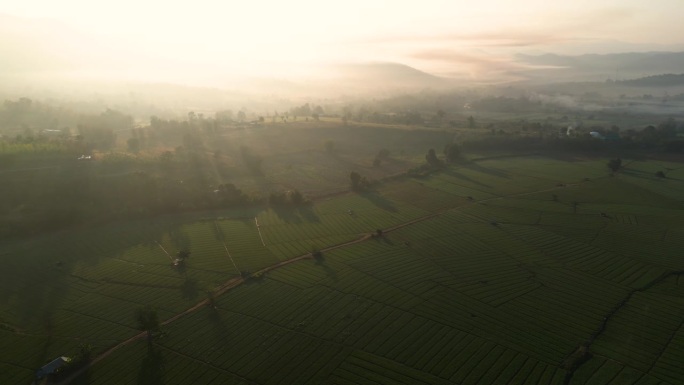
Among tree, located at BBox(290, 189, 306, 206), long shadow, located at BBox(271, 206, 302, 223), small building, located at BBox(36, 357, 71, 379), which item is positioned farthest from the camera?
tree, located at BBox(290, 189, 306, 206)

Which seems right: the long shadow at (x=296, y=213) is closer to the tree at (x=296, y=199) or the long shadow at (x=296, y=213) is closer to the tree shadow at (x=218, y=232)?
the tree at (x=296, y=199)

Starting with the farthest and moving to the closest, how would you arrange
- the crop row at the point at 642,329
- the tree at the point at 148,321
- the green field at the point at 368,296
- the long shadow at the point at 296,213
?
the long shadow at the point at 296,213, the tree at the point at 148,321, the crop row at the point at 642,329, the green field at the point at 368,296

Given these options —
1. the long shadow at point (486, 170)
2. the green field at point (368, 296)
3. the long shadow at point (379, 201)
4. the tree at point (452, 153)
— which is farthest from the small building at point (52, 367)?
the tree at point (452, 153)

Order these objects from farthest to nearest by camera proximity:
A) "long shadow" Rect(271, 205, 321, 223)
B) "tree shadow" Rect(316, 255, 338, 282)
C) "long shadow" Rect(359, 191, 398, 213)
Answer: "long shadow" Rect(359, 191, 398, 213)
"long shadow" Rect(271, 205, 321, 223)
"tree shadow" Rect(316, 255, 338, 282)

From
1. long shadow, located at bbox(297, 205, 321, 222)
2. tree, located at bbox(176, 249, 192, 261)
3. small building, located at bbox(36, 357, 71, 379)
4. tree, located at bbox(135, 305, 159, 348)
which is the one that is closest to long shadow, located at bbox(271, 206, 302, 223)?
long shadow, located at bbox(297, 205, 321, 222)

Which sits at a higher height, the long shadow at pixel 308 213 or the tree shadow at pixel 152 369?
the long shadow at pixel 308 213

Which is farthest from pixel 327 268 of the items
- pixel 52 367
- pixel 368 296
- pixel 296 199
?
pixel 52 367

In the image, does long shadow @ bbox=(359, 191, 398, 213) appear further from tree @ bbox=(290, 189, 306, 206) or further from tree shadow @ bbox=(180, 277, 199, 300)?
A: tree shadow @ bbox=(180, 277, 199, 300)
